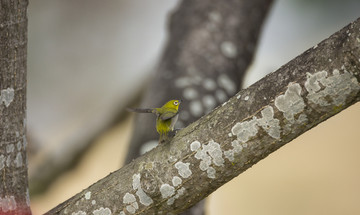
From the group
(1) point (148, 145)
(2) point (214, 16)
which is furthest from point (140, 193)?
(2) point (214, 16)

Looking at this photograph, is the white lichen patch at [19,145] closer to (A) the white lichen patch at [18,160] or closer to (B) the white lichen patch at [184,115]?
(A) the white lichen patch at [18,160]

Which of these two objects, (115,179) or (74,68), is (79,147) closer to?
(74,68)

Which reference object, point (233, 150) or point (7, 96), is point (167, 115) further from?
point (7, 96)

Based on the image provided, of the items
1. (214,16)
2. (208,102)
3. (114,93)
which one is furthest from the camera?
(114,93)

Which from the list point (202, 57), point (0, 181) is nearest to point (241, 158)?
point (0, 181)

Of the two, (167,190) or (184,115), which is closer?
(167,190)

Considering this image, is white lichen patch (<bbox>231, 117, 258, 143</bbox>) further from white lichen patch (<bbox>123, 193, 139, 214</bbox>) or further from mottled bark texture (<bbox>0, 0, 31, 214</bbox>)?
mottled bark texture (<bbox>0, 0, 31, 214</bbox>)

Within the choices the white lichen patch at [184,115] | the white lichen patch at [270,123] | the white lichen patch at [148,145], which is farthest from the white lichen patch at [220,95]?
the white lichen patch at [270,123]
